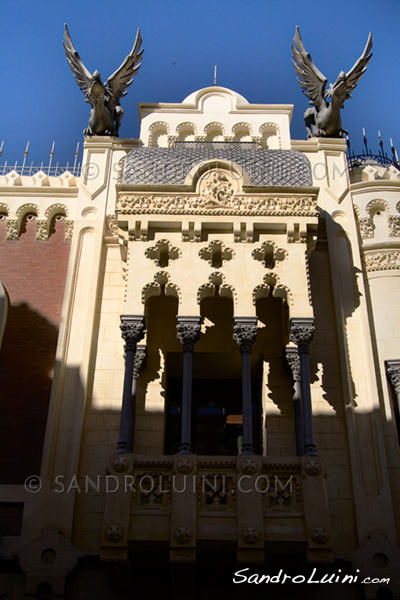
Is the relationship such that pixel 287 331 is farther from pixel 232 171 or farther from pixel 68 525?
pixel 68 525

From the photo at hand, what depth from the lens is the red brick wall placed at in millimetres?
12305

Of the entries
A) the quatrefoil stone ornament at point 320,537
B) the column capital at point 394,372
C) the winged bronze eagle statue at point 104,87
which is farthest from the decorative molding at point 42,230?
the quatrefoil stone ornament at point 320,537

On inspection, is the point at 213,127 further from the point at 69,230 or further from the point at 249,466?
the point at 249,466

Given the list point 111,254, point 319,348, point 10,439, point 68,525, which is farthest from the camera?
point 111,254

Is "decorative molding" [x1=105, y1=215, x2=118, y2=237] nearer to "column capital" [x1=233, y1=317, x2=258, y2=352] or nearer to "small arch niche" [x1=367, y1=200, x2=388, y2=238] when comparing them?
"column capital" [x1=233, y1=317, x2=258, y2=352]

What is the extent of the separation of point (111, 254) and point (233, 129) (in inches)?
201

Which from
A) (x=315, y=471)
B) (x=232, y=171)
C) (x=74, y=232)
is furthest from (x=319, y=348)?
(x=74, y=232)

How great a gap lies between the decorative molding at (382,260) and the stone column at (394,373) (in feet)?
7.42

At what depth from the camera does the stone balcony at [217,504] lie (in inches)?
403

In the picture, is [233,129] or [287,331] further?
[233,129]

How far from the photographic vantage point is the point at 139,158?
14086 millimetres

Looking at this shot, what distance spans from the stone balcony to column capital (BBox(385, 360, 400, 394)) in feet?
9.50

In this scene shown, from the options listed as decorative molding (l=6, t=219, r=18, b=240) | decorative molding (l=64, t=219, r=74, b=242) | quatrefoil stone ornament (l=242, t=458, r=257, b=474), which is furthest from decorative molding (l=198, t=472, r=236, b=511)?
decorative molding (l=6, t=219, r=18, b=240)

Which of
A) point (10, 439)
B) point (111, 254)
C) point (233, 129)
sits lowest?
point (10, 439)
